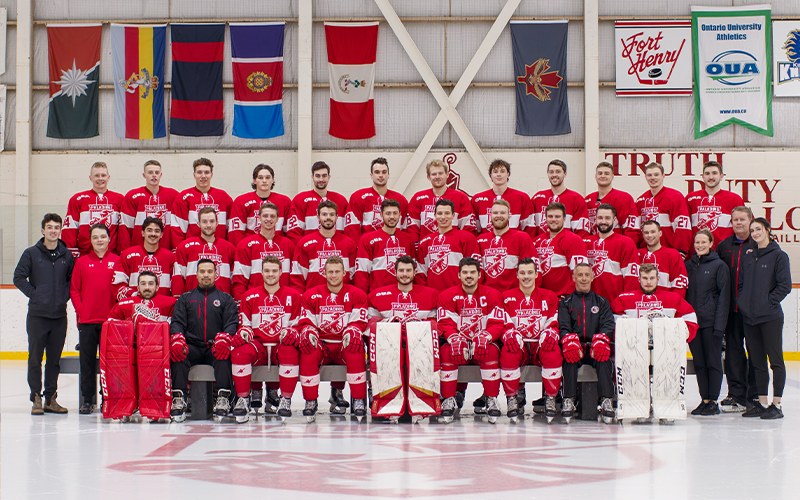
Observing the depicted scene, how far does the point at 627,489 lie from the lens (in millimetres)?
3811

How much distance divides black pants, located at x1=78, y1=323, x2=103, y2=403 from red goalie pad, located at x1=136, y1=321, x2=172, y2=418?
760mm

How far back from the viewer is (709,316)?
20.5 feet

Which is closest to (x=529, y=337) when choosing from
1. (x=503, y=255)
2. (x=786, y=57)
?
(x=503, y=255)

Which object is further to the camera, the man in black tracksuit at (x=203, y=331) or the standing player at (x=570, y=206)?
the standing player at (x=570, y=206)

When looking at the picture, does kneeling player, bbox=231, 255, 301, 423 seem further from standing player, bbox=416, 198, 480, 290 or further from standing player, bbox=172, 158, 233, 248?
standing player, bbox=416, 198, 480, 290

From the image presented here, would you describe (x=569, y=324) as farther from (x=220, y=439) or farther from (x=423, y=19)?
(x=423, y=19)

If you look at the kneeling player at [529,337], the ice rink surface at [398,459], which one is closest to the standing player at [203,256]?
the ice rink surface at [398,459]

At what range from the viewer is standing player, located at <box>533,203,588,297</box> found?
6.25m

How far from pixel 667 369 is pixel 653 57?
7630 millimetres

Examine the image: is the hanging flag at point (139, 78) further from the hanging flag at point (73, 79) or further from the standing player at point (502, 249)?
the standing player at point (502, 249)

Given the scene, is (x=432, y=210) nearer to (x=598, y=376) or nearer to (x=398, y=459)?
(x=598, y=376)

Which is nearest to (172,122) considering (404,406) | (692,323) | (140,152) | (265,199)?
(140,152)

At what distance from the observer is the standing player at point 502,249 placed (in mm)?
6234

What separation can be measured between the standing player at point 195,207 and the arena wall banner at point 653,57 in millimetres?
7560
